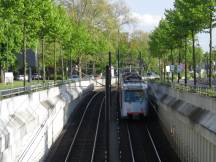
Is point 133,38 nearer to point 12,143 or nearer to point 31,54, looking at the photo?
point 31,54

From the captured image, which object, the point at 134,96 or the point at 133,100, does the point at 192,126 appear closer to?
the point at 133,100

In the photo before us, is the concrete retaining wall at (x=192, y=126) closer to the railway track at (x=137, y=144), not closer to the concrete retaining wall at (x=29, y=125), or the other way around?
the railway track at (x=137, y=144)

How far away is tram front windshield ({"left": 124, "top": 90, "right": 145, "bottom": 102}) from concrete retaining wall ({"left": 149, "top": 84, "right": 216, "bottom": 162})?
10.9m

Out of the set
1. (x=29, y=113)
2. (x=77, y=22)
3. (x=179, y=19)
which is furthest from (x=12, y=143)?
(x=77, y=22)

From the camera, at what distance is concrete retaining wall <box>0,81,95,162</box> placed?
29203mm

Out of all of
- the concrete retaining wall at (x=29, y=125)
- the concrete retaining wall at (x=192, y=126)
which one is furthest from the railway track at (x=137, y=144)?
the concrete retaining wall at (x=29, y=125)

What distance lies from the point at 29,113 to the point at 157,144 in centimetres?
1597

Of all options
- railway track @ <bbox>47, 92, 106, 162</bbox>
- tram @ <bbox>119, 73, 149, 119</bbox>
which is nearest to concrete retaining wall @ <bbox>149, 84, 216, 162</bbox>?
railway track @ <bbox>47, 92, 106, 162</bbox>

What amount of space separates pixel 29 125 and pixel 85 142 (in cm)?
1689

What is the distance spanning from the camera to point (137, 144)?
51.1 meters

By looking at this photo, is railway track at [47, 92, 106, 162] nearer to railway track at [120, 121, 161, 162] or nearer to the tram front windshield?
railway track at [120, 121, 161, 162]

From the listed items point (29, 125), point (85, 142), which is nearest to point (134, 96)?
point (85, 142)

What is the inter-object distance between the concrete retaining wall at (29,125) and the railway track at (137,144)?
599 cm

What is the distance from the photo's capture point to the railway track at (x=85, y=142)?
145 feet
